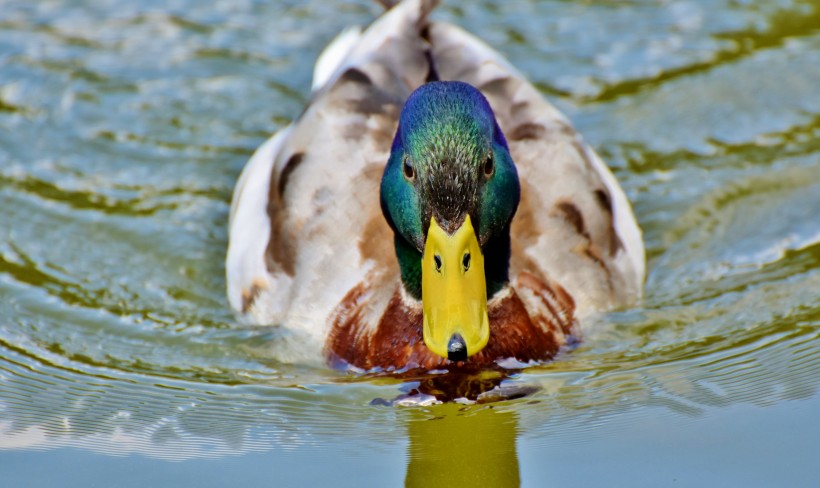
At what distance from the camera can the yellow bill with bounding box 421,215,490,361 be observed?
186 inches

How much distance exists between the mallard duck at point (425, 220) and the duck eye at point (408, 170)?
12mm

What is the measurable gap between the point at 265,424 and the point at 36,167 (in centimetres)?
313

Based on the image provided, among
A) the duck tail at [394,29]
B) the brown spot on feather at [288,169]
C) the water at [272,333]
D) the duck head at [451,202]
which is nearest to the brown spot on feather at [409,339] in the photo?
the water at [272,333]

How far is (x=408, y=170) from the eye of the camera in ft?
16.3

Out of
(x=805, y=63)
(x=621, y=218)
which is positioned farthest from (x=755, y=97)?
(x=621, y=218)

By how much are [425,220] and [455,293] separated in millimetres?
309

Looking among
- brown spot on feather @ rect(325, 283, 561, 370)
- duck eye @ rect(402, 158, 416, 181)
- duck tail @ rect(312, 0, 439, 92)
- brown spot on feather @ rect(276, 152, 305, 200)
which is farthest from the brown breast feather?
duck tail @ rect(312, 0, 439, 92)

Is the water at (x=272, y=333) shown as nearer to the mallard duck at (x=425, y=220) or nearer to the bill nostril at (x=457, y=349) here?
the mallard duck at (x=425, y=220)

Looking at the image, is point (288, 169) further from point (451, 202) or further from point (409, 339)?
point (451, 202)

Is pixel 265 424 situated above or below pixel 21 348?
below

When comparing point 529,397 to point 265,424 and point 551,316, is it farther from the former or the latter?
point 265,424

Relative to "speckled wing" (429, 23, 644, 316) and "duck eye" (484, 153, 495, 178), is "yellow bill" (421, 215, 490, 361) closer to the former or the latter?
"duck eye" (484, 153, 495, 178)

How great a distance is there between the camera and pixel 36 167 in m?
7.44

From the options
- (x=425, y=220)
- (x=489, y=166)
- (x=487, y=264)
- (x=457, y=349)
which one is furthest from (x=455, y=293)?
(x=487, y=264)
